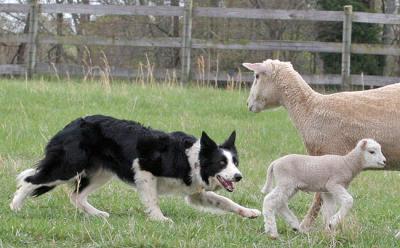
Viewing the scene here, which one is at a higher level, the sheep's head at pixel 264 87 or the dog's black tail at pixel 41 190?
the sheep's head at pixel 264 87

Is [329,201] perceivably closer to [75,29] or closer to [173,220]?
[173,220]

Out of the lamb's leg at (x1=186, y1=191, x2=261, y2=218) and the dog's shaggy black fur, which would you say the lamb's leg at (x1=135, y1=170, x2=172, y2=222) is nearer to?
the dog's shaggy black fur

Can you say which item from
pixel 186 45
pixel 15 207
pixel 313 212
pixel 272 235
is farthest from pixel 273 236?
pixel 186 45

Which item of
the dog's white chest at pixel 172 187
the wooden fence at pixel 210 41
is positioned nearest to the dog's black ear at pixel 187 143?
the dog's white chest at pixel 172 187

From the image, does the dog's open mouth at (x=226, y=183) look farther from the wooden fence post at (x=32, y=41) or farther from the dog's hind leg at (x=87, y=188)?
the wooden fence post at (x=32, y=41)

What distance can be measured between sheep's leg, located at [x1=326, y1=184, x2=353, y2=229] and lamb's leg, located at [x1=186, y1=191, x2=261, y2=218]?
1.19 meters

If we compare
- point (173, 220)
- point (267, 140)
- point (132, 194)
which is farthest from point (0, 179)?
point (267, 140)

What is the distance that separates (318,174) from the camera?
650 cm

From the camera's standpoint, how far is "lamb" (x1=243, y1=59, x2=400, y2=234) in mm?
7090

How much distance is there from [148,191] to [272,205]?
1.52 meters

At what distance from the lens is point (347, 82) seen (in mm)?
18297

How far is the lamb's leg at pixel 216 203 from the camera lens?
7.62 metres

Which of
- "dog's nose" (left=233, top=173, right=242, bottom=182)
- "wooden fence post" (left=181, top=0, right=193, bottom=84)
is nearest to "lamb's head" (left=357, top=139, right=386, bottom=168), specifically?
"dog's nose" (left=233, top=173, right=242, bottom=182)

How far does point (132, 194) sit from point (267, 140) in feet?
14.8
